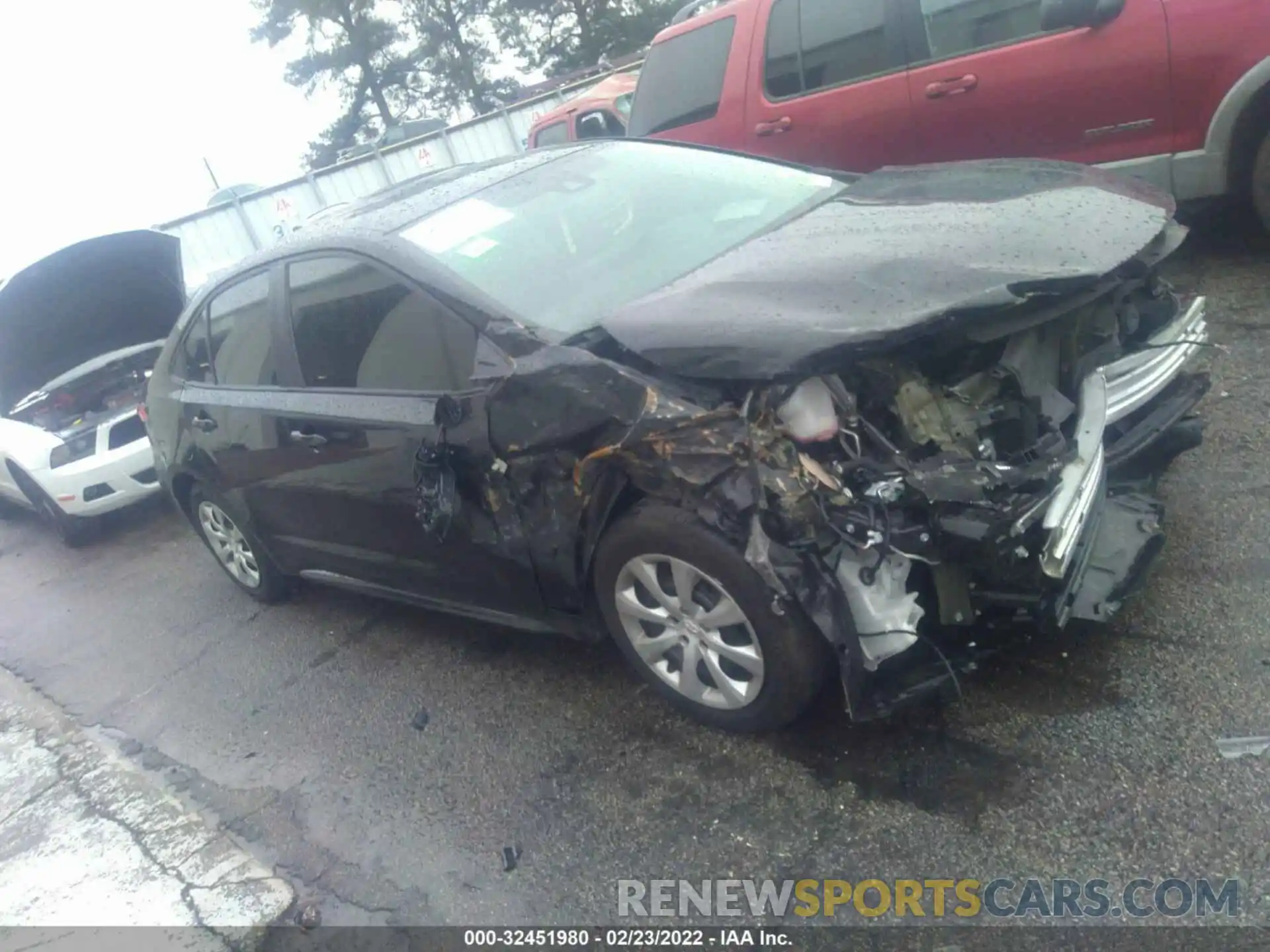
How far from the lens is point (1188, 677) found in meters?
2.72

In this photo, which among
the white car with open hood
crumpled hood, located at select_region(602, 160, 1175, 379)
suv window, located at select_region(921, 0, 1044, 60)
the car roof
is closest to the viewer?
crumpled hood, located at select_region(602, 160, 1175, 379)

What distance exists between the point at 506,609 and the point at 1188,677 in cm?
209

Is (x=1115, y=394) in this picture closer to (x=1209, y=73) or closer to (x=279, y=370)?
(x=1209, y=73)

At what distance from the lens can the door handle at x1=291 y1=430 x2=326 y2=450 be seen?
3742mm

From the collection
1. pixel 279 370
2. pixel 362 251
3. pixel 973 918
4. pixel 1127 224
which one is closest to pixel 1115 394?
pixel 1127 224

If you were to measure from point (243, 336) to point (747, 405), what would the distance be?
8.55 feet

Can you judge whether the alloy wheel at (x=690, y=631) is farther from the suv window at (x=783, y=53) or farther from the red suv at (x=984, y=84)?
the suv window at (x=783, y=53)

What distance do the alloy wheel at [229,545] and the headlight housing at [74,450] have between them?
2145 millimetres

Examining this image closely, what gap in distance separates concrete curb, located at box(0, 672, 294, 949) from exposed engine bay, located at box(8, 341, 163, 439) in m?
3.20

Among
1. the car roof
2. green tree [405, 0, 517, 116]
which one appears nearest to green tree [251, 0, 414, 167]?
green tree [405, 0, 517, 116]

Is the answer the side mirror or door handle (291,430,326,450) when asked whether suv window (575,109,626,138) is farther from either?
door handle (291,430,326,450)

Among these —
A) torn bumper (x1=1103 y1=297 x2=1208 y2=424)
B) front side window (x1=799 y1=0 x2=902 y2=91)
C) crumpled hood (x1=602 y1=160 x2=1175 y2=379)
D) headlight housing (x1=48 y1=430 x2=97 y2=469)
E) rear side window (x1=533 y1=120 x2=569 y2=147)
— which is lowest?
torn bumper (x1=1103 y1=297 x2=1208 y2=424)

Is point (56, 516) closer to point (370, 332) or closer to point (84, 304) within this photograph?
point (84, 304)

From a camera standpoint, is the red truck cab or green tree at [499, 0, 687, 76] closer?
the red truck cab
